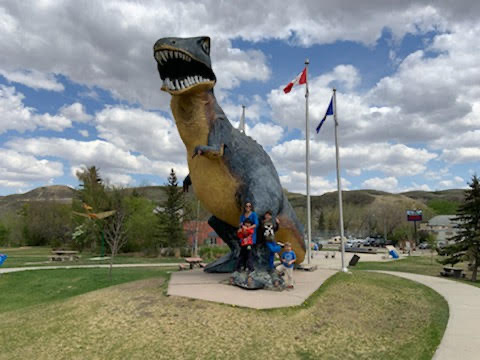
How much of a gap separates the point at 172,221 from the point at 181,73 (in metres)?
24.7

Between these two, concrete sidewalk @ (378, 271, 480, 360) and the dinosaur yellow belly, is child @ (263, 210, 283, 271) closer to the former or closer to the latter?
the dinosaur yellow belly

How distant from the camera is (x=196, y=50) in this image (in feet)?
20.5

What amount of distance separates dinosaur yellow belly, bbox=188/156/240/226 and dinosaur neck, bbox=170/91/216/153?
0.45m

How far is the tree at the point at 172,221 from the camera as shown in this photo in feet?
98.7

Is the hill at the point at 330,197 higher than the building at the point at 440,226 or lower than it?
higher

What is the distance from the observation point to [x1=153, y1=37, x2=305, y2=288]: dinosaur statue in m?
6.34

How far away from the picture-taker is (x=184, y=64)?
6.32 metres

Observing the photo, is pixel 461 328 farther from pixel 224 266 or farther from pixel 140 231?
pixel 140 231

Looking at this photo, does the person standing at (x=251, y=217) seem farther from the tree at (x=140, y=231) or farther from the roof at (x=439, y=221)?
the roof at (x=439, y=221)

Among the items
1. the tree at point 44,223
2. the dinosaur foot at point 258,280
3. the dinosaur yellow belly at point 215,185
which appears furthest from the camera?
the tree at point 44,223

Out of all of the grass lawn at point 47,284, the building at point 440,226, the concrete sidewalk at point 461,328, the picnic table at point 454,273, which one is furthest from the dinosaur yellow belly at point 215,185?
the building at point 440,226

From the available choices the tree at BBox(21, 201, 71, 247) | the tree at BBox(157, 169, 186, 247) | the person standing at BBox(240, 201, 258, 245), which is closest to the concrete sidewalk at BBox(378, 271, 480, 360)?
the person standing at BBox(240, 201, 258, 245)

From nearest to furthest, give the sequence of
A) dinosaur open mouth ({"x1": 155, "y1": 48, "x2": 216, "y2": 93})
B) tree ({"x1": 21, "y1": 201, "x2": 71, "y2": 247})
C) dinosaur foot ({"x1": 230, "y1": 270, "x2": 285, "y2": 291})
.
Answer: dinosaur open mouth ({"x1": 155, "y1": 48, "x2": 216, "y2": 93})
dinosaur foot ({"x1": 230, "y1": 270, "x2": 285, "y2": 291})
tree ({"x1": 21, "y1": 201, "x2": 71, "y2": 247})

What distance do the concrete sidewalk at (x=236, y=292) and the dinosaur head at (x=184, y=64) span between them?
3.53m
